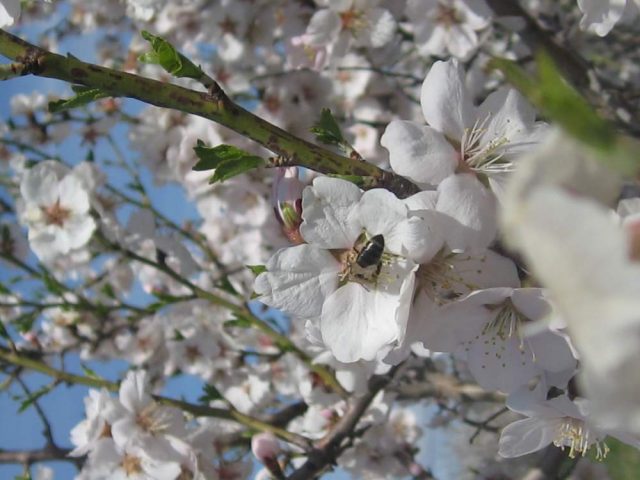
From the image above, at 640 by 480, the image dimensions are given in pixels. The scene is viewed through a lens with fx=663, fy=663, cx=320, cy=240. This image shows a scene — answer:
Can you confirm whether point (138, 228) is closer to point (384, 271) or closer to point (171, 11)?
point (171, 11)

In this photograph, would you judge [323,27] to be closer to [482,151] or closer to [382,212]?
[482,151]

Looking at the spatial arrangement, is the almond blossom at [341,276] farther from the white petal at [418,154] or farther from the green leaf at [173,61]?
the green leaf at [173,61]

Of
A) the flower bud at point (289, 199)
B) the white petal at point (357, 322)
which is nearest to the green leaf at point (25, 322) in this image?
the flower bud at point (289, 199)

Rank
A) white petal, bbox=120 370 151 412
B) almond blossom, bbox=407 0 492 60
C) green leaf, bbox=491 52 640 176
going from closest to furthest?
1. green leaf, bbox=491 52 640 176
2. white petal, bbox=120 370 151 412
3. almond blossom, bbox=407 0 492 60

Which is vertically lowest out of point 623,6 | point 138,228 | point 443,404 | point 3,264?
point 443,404

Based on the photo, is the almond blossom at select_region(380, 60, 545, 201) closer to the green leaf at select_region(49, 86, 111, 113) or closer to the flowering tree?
the flowering tree

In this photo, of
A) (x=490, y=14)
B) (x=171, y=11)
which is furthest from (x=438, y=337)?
(x=171, y=11)

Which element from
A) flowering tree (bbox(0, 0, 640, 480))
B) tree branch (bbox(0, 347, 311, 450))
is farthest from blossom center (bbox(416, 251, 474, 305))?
tree branch (bbox(0, 347, 311, 450))
